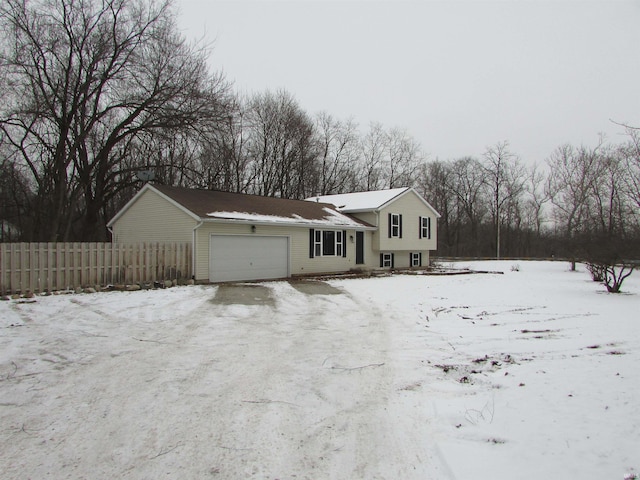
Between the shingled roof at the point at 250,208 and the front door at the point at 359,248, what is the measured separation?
2.12 ft

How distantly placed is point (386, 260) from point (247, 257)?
10859 mm

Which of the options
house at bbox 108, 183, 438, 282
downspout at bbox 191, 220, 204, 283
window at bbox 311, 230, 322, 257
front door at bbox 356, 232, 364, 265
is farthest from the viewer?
front door at bbox 356, 232, 364, 265

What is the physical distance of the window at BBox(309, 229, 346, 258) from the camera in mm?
21078

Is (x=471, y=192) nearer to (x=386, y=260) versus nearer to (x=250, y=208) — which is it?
(x=386, y=260)

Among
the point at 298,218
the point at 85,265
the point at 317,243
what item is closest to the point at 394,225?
the point at 317,243

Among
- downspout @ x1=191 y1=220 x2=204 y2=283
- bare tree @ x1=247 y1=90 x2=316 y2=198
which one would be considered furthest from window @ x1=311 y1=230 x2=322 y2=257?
bare tree @ x1=247 y1=90 x2=316 y2=198

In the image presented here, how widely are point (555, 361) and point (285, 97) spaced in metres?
35.7

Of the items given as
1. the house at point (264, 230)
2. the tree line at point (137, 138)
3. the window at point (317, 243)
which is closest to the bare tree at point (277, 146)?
the tree line at point (137, 138)

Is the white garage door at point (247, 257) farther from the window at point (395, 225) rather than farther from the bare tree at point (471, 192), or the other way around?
the bare tree at point (471, 192)

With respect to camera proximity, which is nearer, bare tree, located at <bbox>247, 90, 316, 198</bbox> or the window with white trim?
the window with white trim

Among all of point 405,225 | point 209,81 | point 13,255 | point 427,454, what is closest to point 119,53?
point 209,81

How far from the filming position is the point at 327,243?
2203cm

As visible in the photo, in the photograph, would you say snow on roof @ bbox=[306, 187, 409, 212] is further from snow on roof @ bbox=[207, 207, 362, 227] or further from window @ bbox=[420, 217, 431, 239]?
window @ bbox=[420, 217, 431, 239]

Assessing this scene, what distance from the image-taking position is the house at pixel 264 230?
54.9 feet
